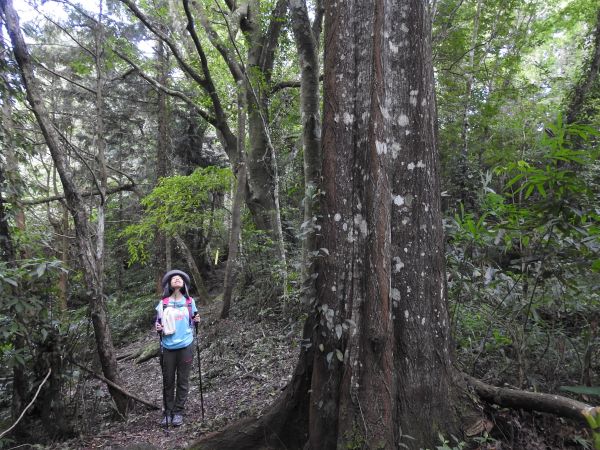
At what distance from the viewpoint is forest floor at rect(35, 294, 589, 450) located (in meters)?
2.85

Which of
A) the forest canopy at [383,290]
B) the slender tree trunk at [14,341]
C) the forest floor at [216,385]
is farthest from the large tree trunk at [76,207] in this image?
the slender tree trunk at [14,341]

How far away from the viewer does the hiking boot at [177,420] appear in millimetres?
4992

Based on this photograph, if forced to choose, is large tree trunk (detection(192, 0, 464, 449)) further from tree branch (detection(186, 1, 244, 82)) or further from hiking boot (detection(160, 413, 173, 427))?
tree branch (detection(186, 1, 244, 82))

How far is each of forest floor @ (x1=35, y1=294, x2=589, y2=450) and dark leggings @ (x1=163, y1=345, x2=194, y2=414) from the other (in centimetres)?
27

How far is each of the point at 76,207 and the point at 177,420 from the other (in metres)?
3.05

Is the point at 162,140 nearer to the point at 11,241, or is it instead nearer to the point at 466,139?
the point at 11,241

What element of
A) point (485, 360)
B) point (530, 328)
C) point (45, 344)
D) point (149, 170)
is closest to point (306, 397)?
point (485, 360)

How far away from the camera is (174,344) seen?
5.20 m

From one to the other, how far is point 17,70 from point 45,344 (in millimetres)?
3504

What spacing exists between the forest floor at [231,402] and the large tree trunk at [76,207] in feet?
1.41

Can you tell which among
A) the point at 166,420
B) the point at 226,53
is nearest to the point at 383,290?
the point at 166,420

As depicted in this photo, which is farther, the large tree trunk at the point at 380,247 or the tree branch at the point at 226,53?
the tree branch at the point at 226,53

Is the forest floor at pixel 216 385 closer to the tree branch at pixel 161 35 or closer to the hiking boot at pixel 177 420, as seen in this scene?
the hiking boot at pixel 177 420

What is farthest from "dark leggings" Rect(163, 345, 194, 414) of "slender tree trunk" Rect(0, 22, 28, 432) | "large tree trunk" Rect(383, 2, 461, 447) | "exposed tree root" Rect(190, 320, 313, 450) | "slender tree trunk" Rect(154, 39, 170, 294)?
"slender tree trunk" Rect(154, 39, 170, 294)
